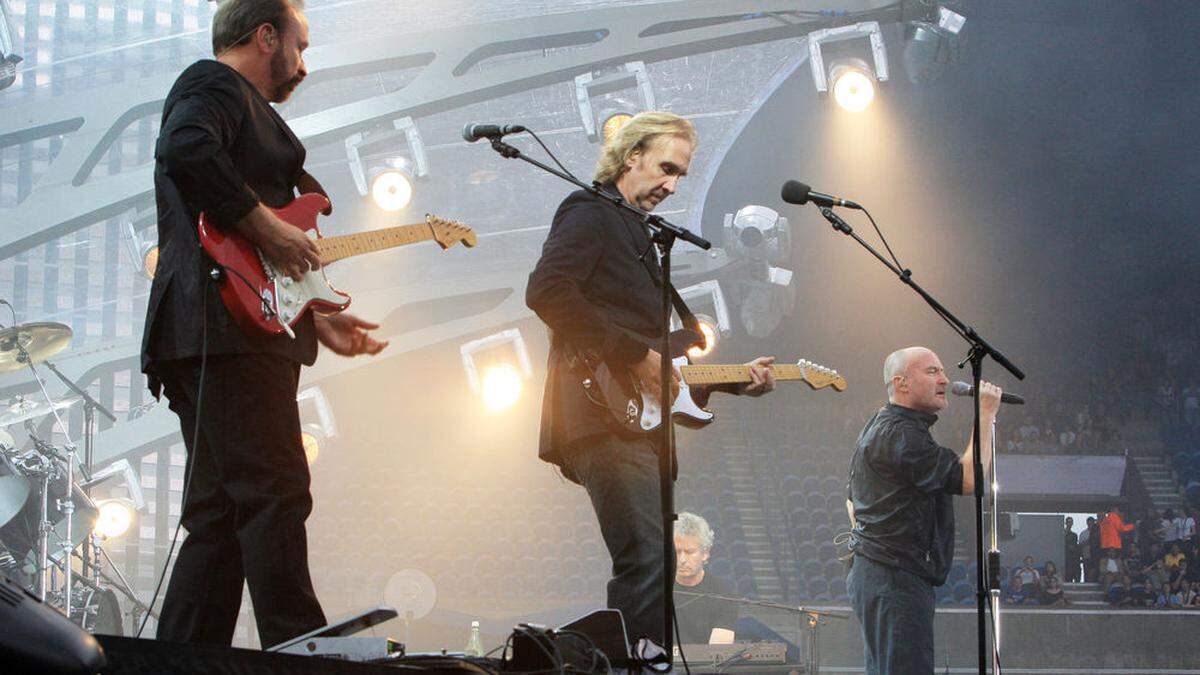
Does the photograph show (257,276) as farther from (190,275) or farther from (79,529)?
(79,529)

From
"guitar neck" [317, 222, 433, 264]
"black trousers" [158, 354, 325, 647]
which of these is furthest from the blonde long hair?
"black trousers" [158, 354, 325, 647]

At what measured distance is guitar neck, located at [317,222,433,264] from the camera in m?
2.79

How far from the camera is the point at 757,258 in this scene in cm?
1241

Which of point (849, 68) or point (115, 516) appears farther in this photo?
point (849, 68)

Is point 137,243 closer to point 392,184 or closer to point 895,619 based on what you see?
point 392,184

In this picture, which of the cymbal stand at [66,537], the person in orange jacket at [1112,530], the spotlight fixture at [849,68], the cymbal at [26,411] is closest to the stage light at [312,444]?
the cymbal at [26,411]

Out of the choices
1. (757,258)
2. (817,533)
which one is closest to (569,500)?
(817,533)

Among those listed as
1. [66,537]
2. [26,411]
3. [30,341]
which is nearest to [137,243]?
[26,411]

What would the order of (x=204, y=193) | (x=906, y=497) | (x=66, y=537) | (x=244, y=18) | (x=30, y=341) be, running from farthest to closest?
(x=30, y=341) < (x=66, y=537) < (x=906, y=497) < (x=244, y=18) < (x=204, y=193)

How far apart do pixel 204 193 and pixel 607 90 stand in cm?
867

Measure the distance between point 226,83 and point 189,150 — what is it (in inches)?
9.2

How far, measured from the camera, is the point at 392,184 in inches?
419

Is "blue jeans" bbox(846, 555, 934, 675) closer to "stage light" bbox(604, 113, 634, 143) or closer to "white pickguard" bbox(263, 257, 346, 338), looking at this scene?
"white pickguard" bbox(263, 257, 346, 338)

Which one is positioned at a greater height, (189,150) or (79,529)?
(189,150)
